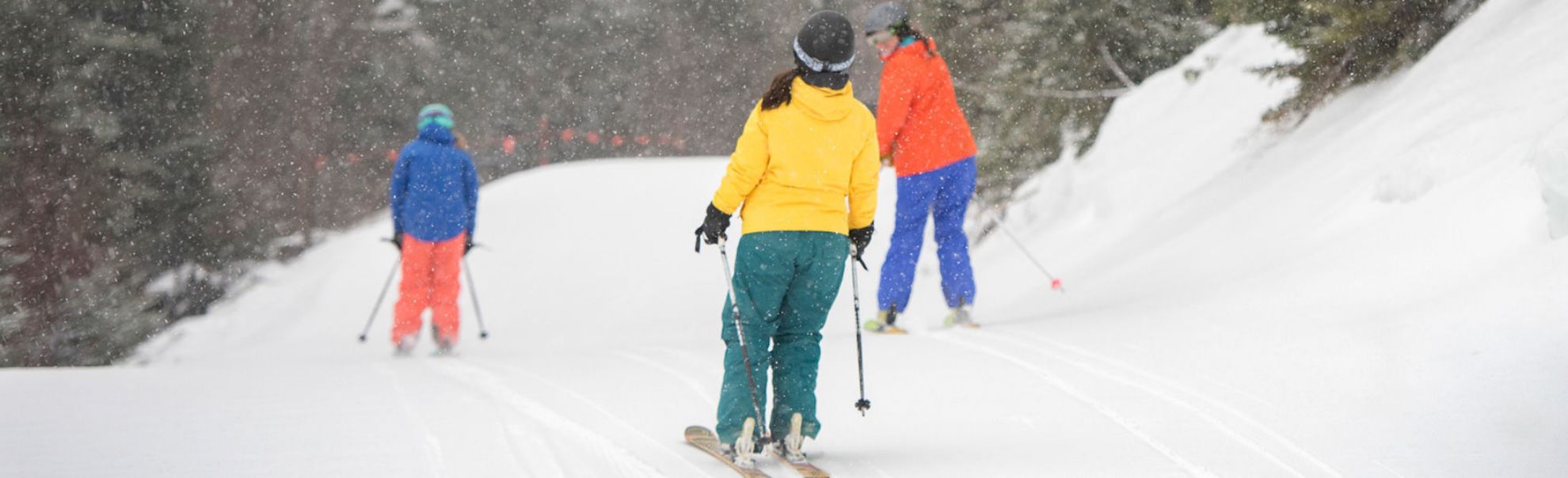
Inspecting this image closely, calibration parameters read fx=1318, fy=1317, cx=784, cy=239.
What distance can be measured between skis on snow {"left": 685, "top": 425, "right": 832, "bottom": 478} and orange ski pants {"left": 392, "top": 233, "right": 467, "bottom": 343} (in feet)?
15.0

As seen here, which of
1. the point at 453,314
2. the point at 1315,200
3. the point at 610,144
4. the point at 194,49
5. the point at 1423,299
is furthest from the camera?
the point at 610,144

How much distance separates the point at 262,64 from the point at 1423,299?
2297cm

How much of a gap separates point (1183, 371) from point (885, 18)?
257cm

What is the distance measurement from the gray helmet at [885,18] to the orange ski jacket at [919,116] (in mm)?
206

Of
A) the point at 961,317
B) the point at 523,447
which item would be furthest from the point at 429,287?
the point at 523,447

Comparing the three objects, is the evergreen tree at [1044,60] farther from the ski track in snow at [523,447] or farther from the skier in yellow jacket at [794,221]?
the skier in yellow jacket at [794,221]

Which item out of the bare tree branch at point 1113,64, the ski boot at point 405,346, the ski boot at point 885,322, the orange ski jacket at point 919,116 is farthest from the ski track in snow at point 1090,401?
the bare tree branch at point 1113,64

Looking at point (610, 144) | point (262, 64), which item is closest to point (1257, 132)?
point (262, 64)

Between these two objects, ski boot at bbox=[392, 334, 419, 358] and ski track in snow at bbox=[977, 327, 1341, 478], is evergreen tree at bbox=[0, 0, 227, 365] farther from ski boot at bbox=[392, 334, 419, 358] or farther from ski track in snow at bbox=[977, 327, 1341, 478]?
ski track in snow at bbox=[977, 327, 1341, 478]

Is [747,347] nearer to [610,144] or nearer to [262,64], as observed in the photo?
[262,64]

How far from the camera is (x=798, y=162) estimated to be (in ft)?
14.3

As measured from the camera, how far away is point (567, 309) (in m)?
13.3

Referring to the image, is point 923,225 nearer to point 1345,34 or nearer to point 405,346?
point 1345,34

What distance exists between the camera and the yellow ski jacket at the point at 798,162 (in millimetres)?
4348
